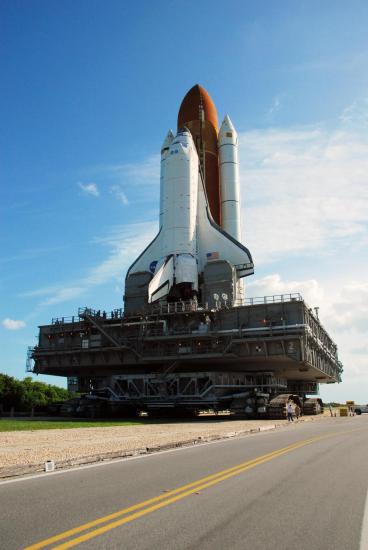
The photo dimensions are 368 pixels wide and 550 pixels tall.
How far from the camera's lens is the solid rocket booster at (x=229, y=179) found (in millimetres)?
48031

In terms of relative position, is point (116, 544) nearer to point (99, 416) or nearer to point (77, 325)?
point (99, 416)

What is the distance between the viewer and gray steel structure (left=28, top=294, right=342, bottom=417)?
3488 cm

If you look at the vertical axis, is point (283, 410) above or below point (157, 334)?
below

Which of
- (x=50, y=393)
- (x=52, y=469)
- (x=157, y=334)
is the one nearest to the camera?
(x=52, y=469)

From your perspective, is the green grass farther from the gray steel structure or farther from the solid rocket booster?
the solid rocket booster

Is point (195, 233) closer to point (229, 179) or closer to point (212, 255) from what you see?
point (212, 255)

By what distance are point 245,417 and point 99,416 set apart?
36.4 ft

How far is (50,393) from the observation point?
228 ft

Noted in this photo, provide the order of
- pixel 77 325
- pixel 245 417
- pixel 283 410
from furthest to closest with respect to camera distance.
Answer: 1. pixel 77 325
2. pixel 245 417
3. pixel 283 410

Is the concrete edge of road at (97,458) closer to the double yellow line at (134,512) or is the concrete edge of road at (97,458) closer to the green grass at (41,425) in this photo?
the double yellow line at (134,512)

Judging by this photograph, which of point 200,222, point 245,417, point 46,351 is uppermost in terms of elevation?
point 200,222

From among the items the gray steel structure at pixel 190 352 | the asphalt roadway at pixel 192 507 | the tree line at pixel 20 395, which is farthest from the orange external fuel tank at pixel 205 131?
the asphalt roadway at pixel 192 507

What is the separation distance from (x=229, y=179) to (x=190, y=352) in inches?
795

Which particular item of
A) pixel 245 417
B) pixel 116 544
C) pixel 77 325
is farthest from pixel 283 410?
pixel 116 544
